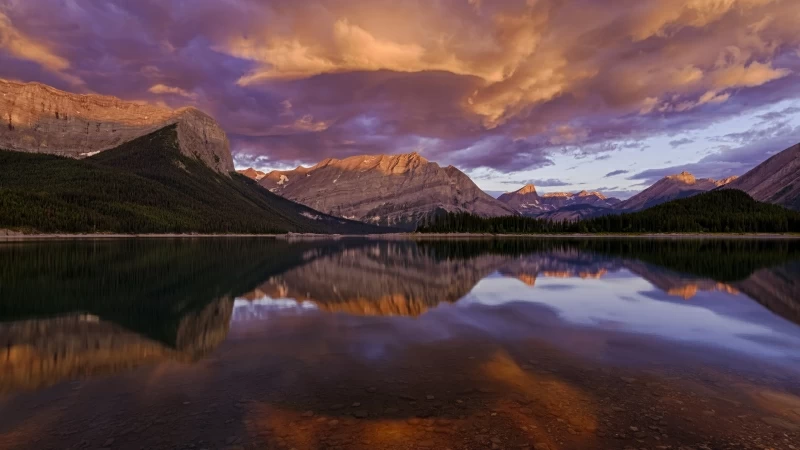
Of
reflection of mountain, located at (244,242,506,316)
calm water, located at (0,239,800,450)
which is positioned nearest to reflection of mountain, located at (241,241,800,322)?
reflection of mountain, located at (244,242,506,316)

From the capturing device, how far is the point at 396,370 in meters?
19.6

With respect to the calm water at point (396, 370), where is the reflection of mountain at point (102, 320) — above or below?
above

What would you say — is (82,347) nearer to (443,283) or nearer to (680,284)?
(443,283)

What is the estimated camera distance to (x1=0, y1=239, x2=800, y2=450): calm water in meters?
13.4

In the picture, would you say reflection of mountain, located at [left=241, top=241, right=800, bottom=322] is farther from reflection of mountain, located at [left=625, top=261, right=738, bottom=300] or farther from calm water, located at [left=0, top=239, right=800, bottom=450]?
calm water, located at [left=0, top=239, right=800, bottom=450]

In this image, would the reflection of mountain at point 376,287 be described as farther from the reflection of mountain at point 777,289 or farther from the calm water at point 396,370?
the reflection of mountain at point 777,289

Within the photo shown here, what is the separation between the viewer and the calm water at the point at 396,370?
13414mm

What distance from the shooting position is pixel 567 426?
13.7 meters

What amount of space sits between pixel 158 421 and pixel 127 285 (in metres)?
39.0

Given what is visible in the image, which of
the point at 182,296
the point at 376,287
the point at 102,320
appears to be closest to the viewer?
the point at 102,320

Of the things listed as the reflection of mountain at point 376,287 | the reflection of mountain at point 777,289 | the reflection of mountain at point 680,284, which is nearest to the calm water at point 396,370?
the reflection of mountain at point 777,289

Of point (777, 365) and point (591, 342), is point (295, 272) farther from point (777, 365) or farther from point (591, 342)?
point (777, 365)

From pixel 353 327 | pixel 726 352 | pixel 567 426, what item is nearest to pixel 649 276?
pixel 726 352

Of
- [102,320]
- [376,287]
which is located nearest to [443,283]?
[376,287]
